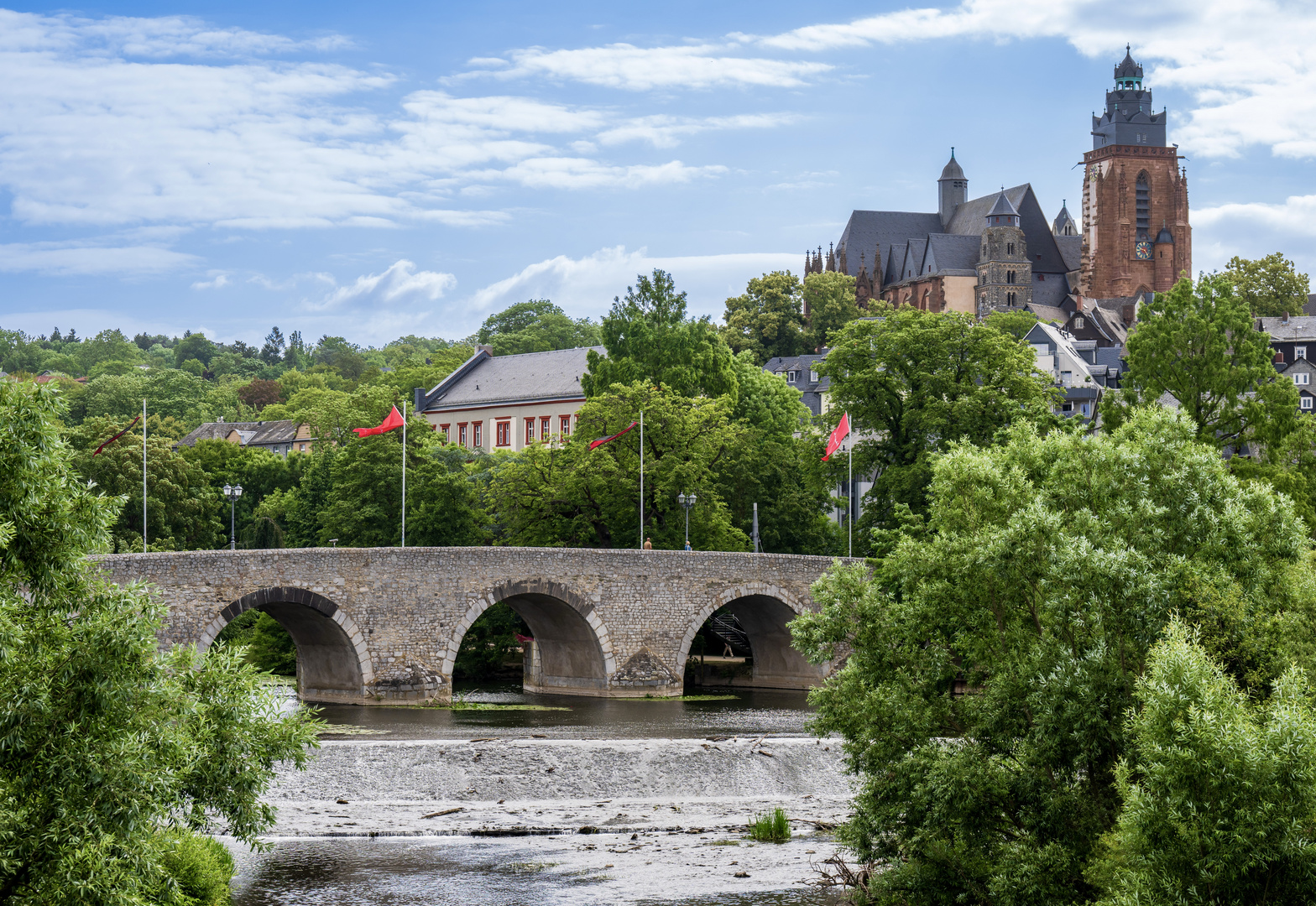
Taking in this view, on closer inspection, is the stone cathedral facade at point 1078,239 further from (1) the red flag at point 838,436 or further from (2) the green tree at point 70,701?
(2) the green tree at point 70,701

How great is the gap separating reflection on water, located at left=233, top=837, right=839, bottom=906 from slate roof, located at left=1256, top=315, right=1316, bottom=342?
296 feet

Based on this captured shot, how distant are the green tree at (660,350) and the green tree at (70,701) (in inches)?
1750

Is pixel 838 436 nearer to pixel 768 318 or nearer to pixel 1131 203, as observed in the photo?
pixel 768 318

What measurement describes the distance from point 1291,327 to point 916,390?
65915 mm

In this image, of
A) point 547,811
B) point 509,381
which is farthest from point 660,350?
point 547,811

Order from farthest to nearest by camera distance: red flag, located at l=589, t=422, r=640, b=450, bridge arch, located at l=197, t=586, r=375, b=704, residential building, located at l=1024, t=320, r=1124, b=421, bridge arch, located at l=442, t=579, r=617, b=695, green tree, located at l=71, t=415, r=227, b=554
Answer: residential building, located at l=1024, t=320, r=1124, b=421 → green tree, located at l=71, t=415, r=227, b=554 → red flag, located at l=589, t=422, r=640, b=450 → bridge arch, located at l=442, t=579, r=617, b=695 → bridge arch, located at l=197, t=586, r=375, b=704

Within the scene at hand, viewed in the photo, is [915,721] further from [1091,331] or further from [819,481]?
[1091,331]

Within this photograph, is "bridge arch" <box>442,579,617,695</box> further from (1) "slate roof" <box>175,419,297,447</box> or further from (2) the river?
(1) "slate roof" <box>175,419,297,447</box>

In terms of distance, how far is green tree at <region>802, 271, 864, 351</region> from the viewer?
112 meters

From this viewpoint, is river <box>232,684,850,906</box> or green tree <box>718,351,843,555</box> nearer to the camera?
river <box>232,684,850,906</box>

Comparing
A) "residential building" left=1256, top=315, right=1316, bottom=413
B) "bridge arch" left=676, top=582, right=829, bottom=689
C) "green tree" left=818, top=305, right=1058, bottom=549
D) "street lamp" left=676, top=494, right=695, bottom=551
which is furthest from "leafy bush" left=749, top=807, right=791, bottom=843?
"residential building" left=1256, top=315, right=1316, bottom=413

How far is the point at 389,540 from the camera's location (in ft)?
189

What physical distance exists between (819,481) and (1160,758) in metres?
37.3

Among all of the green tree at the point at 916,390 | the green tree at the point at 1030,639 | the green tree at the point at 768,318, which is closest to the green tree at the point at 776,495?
the green tree at the point at 916,390
